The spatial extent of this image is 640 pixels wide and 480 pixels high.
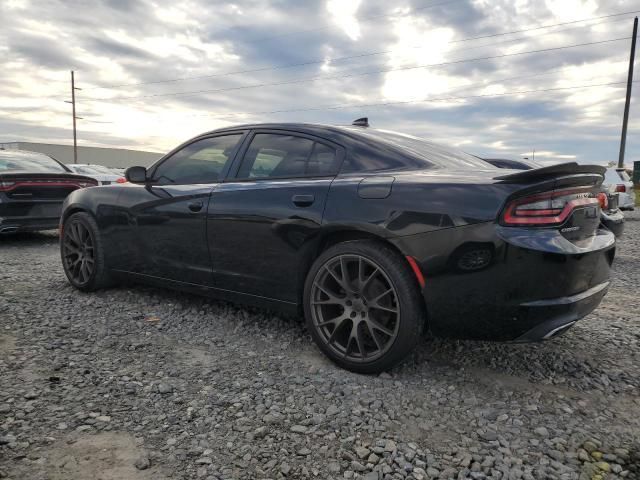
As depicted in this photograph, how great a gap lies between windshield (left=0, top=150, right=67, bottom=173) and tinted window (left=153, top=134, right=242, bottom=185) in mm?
4257

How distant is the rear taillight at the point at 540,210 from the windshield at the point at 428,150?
27.4 inches

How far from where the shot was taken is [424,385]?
269 centimetres

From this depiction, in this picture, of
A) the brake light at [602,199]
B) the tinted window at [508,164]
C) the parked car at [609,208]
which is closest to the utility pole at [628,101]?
the parked car at [609,208]

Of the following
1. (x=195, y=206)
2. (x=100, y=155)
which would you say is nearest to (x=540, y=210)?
(x=195, y=206)

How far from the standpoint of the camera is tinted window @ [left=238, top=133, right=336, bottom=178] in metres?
3.14

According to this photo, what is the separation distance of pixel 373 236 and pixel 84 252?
299 centimetres

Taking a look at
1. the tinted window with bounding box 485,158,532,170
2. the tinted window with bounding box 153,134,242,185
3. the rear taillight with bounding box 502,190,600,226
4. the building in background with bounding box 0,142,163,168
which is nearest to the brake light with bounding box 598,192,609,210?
the rear taillight with bounding box 502,190,600,226

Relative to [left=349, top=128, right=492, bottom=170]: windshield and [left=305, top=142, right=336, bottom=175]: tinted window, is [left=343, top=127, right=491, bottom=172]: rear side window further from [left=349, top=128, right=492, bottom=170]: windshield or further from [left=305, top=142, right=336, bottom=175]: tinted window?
[left=305, top=142, right=336, bottom=175]: tinted window

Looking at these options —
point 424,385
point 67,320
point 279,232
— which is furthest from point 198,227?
point 424,385

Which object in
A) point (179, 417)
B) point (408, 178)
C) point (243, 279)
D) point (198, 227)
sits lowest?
point (179, 417)

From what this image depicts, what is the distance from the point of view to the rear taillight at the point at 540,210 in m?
2.37

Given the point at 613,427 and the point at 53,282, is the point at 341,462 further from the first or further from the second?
the point at 53,282

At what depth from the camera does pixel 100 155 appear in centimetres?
6125

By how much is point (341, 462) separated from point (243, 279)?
1595 mm
